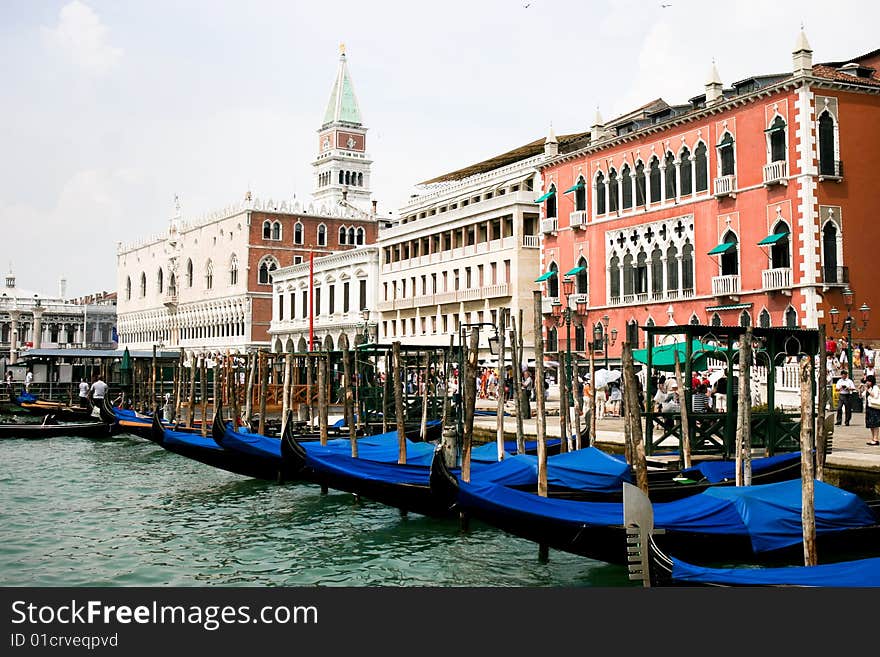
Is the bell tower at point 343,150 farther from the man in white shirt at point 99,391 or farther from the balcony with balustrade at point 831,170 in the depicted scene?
the balcony with balustrade at point 831,170

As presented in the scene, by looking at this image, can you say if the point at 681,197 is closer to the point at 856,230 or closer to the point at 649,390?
the point at 856,230

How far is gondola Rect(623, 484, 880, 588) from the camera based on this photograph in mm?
5578

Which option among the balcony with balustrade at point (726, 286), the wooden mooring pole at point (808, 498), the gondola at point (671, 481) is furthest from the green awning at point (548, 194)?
the wooden mooring pole at point (808, 498)

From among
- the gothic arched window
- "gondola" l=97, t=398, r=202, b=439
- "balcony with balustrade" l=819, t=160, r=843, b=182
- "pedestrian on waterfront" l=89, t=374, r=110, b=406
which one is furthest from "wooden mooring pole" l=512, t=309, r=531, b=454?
the gothic arched window

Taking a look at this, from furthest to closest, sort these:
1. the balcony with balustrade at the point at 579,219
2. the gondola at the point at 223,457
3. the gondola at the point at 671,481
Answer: the balcony with balustrade at the point at 579,219 < the gondola at the point at 223,457 < the gondola at the point at 671,481

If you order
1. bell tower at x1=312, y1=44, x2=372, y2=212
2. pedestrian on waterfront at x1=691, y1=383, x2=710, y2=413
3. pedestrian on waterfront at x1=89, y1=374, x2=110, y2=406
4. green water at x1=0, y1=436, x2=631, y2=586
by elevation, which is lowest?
green water at x1=0, y1=436, x2=631, y2=586

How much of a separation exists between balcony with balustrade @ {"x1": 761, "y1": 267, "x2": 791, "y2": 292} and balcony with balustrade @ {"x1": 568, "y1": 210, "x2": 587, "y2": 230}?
6.82 m

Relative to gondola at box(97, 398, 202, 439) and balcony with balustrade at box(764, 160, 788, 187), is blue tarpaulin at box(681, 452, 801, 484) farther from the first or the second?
balcony with balustrade at box(764, 160, 788, 187)

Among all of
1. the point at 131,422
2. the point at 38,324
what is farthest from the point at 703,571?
the point at 38,324

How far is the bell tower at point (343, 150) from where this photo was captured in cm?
6481

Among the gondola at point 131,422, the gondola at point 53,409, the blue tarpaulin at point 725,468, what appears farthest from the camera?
the gondola at point 53,409

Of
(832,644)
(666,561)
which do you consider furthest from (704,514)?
A: (832,644)

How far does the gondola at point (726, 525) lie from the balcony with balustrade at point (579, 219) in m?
19.7

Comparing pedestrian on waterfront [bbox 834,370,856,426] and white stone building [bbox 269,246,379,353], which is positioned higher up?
white stone building [bbox 269,246,379,353]
